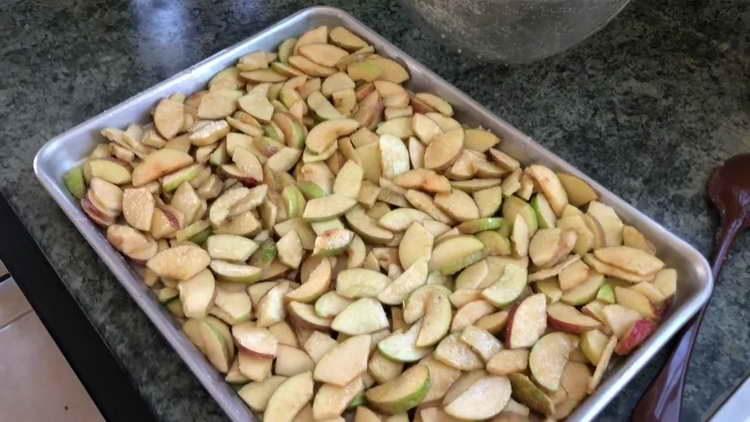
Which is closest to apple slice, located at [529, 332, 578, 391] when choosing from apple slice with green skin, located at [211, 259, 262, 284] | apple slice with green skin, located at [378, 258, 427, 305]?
apple slice with green skin, located at [378, 258, 427, 305]

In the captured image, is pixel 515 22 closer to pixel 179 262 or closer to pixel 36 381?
pixel 179 262

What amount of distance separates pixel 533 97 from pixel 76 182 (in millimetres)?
516

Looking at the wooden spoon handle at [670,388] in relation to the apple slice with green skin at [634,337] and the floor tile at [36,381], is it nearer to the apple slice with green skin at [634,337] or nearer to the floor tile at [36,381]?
the apple slice with green skin at [634,337]

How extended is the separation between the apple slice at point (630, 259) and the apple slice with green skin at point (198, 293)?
1.10 ft

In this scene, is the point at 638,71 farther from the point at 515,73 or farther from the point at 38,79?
the point at 38,79

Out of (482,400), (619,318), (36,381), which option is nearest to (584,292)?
(619,318)

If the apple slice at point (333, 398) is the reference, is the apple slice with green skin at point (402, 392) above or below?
above

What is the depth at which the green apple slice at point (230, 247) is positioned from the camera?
0.62 meters

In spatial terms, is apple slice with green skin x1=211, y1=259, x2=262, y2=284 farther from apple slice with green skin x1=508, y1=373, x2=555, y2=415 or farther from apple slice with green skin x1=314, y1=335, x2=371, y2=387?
apple slice with green skin x1=508, y1=373, x2=555, y2=415

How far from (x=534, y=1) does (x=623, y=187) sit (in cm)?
22

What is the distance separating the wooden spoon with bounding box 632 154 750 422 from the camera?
56cm

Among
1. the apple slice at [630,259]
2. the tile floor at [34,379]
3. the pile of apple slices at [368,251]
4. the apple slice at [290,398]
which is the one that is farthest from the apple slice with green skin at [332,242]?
the tile floor at [34,379]

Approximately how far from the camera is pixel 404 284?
0.61 metres

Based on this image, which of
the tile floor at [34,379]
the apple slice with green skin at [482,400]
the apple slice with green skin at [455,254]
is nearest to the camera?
the apple slice with green skin at [482,400]
